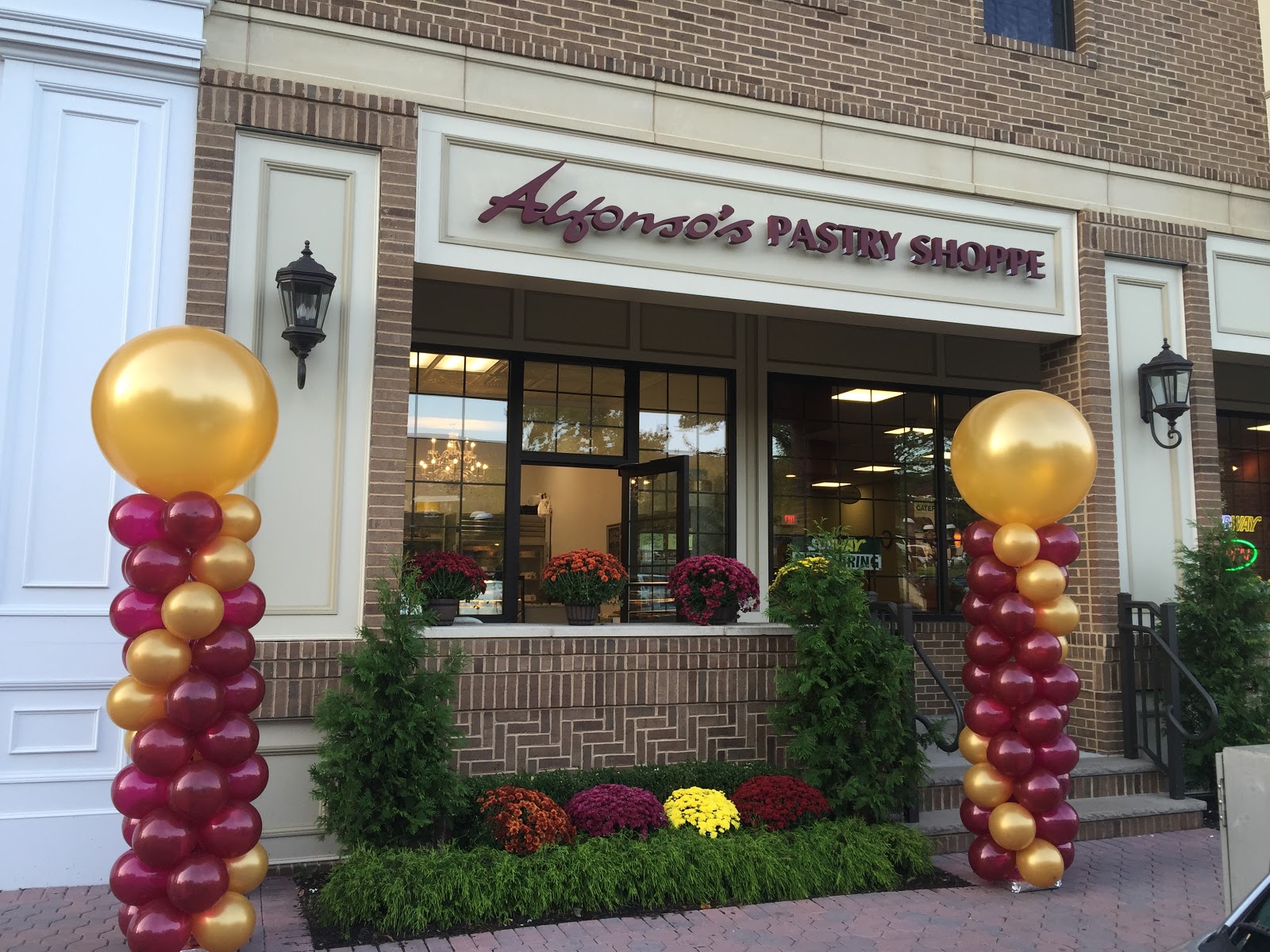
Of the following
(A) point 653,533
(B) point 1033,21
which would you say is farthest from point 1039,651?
(B) point 1033,21

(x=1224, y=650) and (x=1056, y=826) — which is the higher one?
(x=1224, y=650)

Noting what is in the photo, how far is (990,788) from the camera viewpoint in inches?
236

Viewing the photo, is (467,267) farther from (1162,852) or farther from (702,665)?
(1162,852)

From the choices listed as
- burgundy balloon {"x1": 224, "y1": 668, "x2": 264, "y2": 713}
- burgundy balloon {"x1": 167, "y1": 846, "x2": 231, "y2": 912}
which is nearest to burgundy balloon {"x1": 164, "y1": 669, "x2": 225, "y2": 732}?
burgundy balloon {"x1": 224, "y1": 668, "x2": 264, "y2": 713}

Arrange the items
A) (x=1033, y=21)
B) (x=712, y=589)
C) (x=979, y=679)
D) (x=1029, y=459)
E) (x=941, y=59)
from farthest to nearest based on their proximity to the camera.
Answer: (x=1033, y=21)
(x=941, y=59)
(x=712, y=589)
(x=979, y=679)
(x=1029, y=459)

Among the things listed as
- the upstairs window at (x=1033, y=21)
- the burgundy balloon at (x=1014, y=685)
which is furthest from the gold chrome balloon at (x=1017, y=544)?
the upstairs window at (x=1033, y=21)

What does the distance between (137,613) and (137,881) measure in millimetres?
1168

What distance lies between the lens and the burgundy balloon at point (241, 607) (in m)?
4.73

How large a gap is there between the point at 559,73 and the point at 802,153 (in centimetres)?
197

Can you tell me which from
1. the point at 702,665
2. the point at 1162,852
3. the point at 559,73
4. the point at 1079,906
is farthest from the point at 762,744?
the point at 559,73

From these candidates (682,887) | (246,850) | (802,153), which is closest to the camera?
(246,850)

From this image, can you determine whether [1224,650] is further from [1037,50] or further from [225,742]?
[225,742]

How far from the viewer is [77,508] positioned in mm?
5871

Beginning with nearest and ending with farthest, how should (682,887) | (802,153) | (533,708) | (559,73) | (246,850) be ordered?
(246,850) → (682,887) → (533,708) → (559,73) → (802,153)
